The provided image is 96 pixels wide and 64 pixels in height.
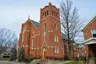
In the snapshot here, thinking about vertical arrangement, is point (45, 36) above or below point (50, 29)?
below

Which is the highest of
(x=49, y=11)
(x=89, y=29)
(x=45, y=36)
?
(x=49, y=11)

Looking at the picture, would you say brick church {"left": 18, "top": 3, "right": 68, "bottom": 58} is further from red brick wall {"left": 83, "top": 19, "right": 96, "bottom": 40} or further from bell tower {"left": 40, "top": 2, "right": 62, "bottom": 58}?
red brick wall {"left": 83, "top": 19, "right": 96, "bottom": 40}

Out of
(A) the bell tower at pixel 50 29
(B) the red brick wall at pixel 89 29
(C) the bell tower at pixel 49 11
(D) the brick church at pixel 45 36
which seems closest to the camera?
(B) the red brick wall at pixel 89 29

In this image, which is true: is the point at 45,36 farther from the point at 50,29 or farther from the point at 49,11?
the point at 49,11

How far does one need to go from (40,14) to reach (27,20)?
5299mm

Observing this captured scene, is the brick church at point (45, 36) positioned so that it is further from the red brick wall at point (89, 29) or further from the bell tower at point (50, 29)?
the red brick wall at point (89, 29)

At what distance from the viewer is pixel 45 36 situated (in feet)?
125

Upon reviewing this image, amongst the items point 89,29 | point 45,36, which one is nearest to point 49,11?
point 45,36

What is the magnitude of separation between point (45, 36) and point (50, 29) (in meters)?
2.53

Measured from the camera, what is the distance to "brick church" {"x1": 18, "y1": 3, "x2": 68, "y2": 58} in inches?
1458

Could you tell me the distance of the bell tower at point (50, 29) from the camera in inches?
1442

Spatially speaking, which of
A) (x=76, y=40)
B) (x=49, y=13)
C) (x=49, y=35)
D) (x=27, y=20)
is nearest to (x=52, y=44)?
(x=49, y=35)

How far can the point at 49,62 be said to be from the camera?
31.2 metres

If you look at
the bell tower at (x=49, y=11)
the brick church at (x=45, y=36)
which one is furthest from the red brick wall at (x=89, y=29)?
the bell tower at (x=49, y=11)
